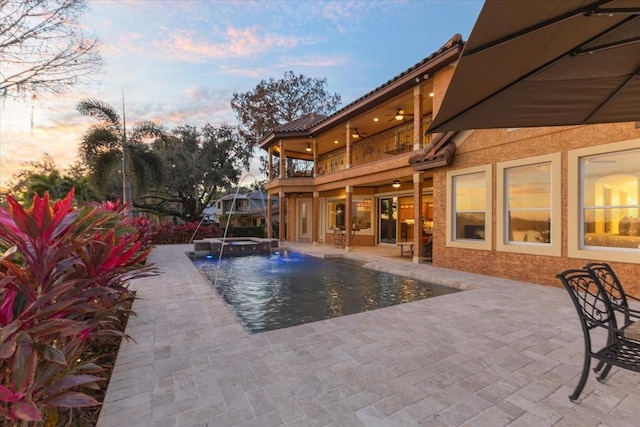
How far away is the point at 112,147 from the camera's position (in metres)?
13.7

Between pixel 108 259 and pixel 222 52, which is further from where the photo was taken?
pixel 222 52

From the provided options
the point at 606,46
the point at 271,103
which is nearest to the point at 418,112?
the point at 606,46

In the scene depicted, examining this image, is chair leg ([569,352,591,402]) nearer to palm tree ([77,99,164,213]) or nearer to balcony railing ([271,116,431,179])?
balcony railing ([271,116,431,179])

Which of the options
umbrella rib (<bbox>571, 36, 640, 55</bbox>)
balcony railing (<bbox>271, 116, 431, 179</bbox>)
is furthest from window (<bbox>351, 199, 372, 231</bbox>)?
umbrella rib (<bbox>571, 36, 640, 55</bbox>)

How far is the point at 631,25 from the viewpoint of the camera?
2.13m

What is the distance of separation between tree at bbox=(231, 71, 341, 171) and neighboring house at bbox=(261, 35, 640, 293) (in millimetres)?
12712

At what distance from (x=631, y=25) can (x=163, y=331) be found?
5.60m

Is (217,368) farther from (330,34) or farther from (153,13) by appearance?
(330,34)

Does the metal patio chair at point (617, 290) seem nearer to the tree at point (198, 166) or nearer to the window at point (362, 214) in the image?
the window at point (362, 214)

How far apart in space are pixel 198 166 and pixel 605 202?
23760mm

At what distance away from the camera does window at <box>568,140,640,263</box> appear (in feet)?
18.5

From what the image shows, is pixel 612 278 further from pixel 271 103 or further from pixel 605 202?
pixel 271 103

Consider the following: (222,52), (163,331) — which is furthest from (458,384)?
(222,52)

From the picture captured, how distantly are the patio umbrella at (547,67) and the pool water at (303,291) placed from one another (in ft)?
11.8
